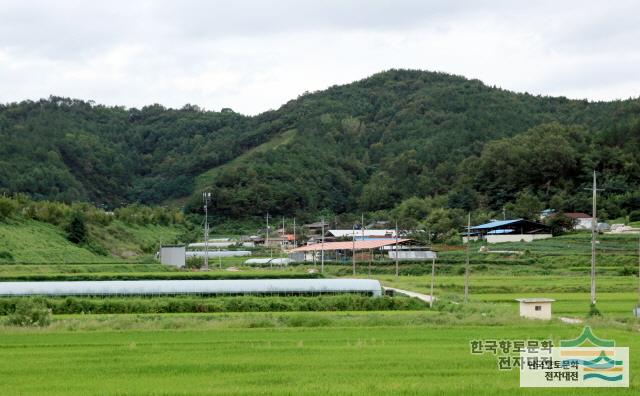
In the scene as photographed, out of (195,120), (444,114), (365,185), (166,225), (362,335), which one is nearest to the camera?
(362,335)

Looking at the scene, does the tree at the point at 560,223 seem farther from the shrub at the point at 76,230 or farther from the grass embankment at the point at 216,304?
the grass embankment at the point at 216,304

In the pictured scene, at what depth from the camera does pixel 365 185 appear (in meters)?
115

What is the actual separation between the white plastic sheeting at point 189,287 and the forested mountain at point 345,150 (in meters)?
47.2

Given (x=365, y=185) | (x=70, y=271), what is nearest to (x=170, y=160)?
(x=365, y=185)

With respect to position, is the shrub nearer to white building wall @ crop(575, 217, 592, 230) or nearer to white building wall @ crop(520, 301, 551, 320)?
white building wall @ crop(575, 217, 592, 230)

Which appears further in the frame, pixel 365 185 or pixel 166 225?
pixel 365 185

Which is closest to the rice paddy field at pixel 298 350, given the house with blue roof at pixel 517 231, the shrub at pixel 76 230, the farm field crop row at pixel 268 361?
the farm field crop row at pixel 268 361

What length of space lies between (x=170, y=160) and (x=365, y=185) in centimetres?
3372

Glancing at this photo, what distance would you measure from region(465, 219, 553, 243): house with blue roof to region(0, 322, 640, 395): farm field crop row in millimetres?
43357

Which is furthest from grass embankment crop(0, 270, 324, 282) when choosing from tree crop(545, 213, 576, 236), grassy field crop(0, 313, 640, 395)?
tree crop(545, 213, 576, 236)

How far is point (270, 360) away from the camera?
55.5ft

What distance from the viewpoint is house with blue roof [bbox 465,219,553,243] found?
65688 millimetres

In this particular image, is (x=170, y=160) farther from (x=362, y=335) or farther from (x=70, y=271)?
(x=362, y=335)

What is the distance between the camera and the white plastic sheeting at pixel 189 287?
33062mm
